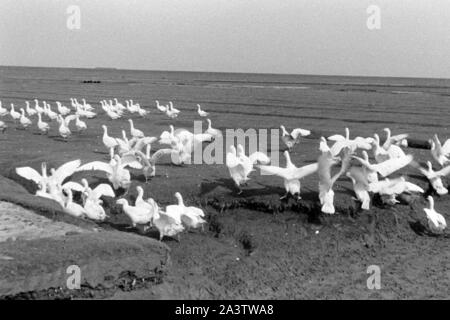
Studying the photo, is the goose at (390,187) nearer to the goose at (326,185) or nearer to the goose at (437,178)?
the goose at (326,185)

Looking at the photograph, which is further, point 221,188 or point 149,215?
point 221,188

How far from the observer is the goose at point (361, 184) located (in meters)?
12.4

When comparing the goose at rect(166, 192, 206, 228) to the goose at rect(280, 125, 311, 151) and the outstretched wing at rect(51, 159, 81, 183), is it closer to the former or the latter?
the outstretched wing at rect(51, 159, 81, 183)

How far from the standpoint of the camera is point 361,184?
12492 mm

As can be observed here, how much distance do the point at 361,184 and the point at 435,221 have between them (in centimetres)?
164

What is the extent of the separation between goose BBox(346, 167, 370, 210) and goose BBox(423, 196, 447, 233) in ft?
3.87

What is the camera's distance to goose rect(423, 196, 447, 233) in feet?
39.9

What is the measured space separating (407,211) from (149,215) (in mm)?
5794

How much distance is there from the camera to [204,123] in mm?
30094

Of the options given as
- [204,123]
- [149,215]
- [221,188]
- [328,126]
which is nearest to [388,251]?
[221,188]

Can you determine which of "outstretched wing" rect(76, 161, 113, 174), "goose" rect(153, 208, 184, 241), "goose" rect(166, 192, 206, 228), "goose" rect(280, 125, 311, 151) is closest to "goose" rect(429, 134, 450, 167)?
"goose" rect(280, 125, 311, 151)

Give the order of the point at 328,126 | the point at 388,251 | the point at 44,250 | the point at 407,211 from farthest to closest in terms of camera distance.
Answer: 1. the point at 328,126
2. the point at 407,211
3. the point at 388,251
4. the point at 44,250
